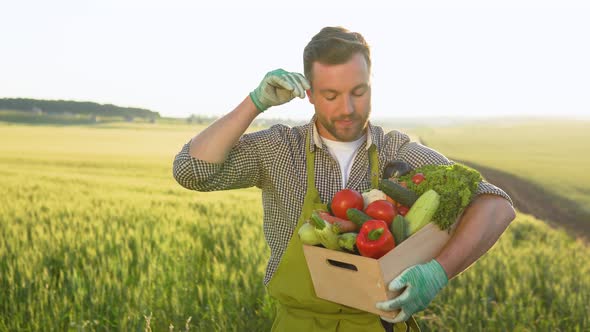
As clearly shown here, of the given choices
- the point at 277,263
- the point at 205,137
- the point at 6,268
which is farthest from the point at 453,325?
the point at 6,268

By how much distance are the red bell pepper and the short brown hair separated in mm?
834

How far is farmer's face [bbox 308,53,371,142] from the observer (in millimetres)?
2545

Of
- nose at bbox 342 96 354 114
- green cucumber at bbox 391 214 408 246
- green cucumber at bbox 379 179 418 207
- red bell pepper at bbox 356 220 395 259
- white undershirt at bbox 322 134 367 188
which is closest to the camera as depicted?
red bell pepper at bbox 356 220 395 259

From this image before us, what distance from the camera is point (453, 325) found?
4426mm

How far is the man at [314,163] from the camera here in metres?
2.48

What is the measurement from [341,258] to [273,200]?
0.74 meters

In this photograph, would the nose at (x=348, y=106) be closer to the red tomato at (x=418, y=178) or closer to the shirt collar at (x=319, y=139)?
the shirt collar at (x=319, y=139)

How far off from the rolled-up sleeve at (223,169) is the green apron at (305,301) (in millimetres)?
336

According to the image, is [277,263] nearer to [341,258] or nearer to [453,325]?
[341,258]

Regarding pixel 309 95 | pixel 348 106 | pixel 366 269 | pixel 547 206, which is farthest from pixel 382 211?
pixel 547 206

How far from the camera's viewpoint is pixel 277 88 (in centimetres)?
261

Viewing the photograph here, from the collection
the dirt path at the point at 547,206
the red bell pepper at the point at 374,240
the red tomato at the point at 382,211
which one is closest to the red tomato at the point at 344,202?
the red tomato at the point at 382,211

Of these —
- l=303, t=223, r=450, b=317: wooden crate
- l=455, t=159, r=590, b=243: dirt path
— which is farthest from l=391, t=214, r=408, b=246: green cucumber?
l=455, t=159, r=590, b=243: dirt path

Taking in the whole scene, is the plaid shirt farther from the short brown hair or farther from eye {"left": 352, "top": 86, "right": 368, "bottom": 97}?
the short brown hair
